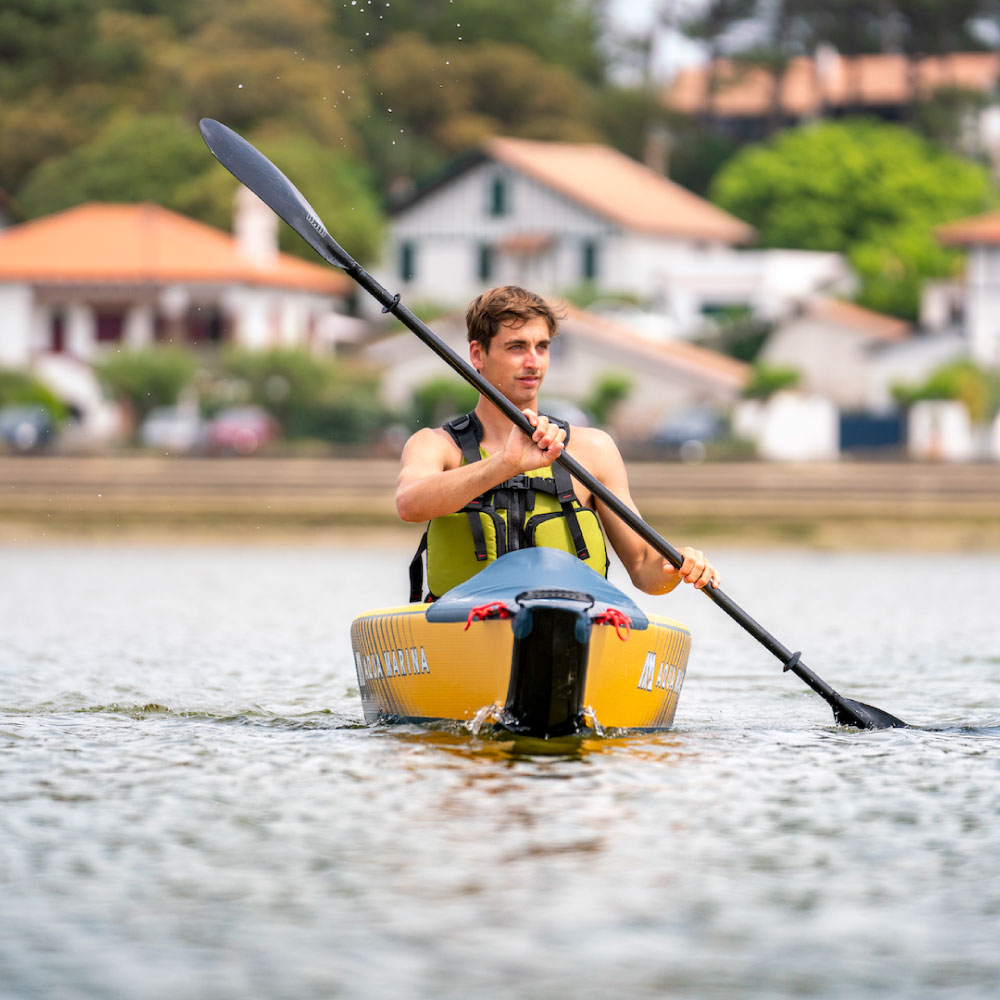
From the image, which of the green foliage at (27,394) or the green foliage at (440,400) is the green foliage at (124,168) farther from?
the green foliage at (440,400)

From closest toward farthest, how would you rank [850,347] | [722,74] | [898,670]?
[898,670], [850,347], [722,74]

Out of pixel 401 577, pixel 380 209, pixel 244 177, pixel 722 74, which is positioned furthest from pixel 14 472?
pixel 722 74

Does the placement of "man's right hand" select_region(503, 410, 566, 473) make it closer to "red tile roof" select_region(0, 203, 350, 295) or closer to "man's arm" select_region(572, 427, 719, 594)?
"man's arm" select_region(572, 427, 719, 594)

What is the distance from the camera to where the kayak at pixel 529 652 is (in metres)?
8.12

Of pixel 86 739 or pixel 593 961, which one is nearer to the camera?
pixel 593 961

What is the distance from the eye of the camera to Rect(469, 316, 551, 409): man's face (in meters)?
8.27

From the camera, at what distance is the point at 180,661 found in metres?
13.7

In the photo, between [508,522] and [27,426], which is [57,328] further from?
[508,522]

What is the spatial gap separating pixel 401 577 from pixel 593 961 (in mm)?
18852

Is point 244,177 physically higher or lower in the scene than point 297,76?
lower

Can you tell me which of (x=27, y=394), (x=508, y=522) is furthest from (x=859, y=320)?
(x=508, y=522)

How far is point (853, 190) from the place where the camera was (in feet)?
240

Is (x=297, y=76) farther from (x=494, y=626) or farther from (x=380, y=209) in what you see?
(x=494, y=626)

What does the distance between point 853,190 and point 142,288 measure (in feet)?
81.7
